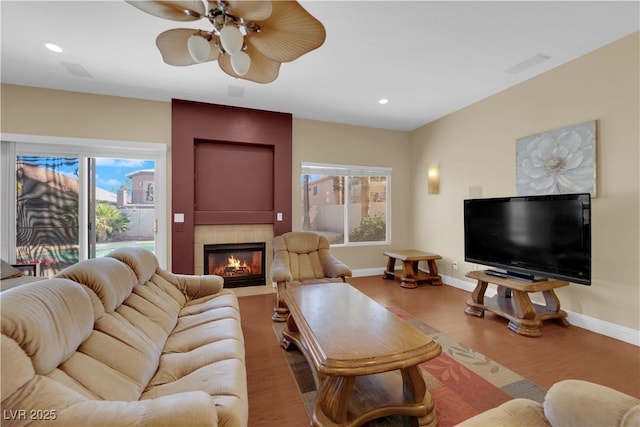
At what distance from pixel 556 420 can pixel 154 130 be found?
4829 millimetres

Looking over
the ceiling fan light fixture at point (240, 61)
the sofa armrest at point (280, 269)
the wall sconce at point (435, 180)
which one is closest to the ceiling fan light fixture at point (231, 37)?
the ceiling fan light fixture at point (240, 61)

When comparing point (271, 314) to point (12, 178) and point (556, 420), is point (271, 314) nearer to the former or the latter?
point (556, 420)

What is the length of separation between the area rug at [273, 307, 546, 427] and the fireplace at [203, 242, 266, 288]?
221 cm

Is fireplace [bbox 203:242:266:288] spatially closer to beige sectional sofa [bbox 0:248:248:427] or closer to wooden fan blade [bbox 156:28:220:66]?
beige sectional sofa [bbox 0:248:248:427]

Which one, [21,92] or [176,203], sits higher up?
[21,92]

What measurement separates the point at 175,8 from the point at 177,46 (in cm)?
42

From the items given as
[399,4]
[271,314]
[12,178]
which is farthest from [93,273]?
[12,178]

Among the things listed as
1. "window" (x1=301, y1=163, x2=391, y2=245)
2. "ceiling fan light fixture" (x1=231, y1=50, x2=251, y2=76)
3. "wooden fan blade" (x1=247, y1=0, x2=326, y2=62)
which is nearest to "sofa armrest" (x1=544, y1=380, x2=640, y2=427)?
"wooden fan blade" (x1=247, y1=0, x2=326, y2=62)

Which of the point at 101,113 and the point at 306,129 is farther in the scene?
the point at 306,129

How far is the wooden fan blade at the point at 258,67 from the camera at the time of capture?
80.2 inches

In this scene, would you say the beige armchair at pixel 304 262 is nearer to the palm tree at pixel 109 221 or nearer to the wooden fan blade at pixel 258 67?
the wooden fan blade at pixel 258 67

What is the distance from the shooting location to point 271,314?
3.36 meters

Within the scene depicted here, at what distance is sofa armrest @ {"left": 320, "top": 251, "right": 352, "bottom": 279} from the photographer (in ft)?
11.1

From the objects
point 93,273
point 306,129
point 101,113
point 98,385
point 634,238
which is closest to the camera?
point 98,385
